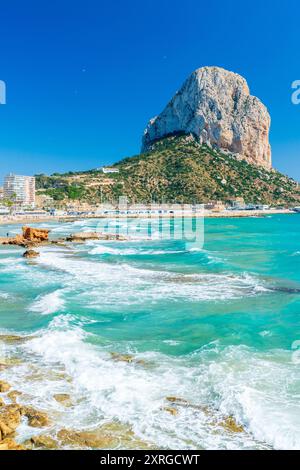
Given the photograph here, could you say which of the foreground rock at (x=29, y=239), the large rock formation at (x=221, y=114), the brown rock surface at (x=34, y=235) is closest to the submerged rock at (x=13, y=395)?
the foreground rock at (x=29, y=239)

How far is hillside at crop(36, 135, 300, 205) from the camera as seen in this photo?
429 ft

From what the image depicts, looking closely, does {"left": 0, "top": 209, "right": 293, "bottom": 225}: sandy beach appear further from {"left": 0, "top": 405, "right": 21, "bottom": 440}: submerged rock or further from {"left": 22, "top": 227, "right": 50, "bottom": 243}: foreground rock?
{"left": 0, "top": 405, "right": 21, "bottom": 440}: submerged rock

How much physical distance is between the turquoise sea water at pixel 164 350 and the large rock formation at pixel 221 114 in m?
127

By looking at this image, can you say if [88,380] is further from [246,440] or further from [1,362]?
[246,440]

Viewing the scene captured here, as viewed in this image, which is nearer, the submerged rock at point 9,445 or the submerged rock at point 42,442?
the submerged rock at point 9,445

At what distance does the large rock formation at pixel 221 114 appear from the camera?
144500mm

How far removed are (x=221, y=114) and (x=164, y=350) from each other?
14151 centimetres

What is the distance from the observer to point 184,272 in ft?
83.1

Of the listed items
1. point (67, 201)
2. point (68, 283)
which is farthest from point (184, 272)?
point (67, 201)

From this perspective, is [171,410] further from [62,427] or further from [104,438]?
[62,427]

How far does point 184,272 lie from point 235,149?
135 m

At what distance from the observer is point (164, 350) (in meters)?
12.2

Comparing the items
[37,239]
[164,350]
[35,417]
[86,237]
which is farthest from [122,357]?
[86,237]

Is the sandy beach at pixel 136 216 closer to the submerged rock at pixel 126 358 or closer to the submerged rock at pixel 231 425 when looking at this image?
the submerged rock at pixel 126 358
